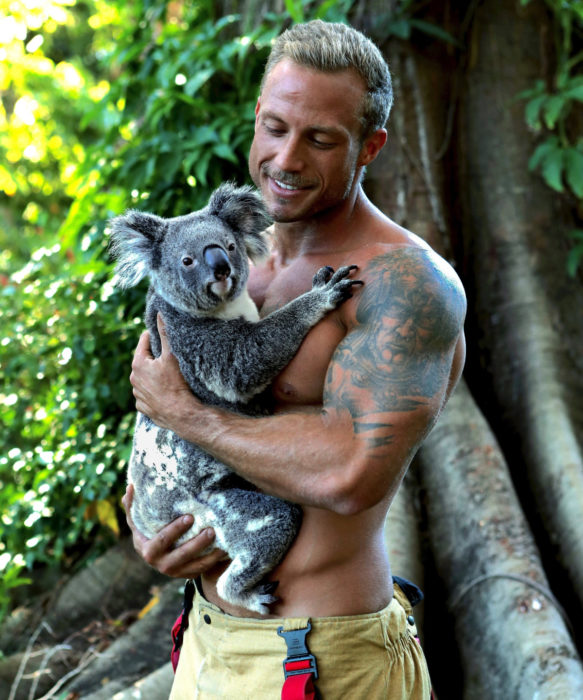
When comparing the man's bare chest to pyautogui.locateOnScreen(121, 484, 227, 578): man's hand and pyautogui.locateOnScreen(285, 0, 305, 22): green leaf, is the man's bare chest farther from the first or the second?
pyautogui.locateOnScreen(285, 0, 305, 22): green leaf

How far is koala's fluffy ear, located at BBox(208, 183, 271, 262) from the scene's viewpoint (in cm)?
225

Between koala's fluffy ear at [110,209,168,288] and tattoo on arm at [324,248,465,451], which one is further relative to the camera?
koala's fluffy ear at [110,209,168,288]

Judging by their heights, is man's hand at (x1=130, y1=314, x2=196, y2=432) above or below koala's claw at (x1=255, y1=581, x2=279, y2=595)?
above

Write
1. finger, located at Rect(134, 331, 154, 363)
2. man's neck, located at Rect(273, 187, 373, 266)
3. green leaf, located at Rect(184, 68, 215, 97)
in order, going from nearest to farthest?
man's neck, located at Rect(273, 187, 373, 266)
finger, located at Rect(134, 331, 154, 363)
green leaf, located at Rect(184, 68, 215, 97)

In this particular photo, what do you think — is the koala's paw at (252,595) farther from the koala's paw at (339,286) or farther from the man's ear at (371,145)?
the man's ear at (371,145)

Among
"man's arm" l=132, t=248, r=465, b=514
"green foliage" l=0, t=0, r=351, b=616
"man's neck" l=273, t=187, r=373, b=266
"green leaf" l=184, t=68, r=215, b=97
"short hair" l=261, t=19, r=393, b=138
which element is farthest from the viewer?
"green foliage" l=0, t=0, r=351, b=616

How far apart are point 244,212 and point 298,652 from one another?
1.26 metres

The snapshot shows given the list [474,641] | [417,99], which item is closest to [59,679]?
[474,641]

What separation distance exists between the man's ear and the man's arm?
1.08 feet

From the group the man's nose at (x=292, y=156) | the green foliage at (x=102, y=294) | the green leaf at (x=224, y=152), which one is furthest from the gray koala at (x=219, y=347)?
the green foliage at (x=102, y=294)

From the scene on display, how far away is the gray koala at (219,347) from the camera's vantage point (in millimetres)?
1867

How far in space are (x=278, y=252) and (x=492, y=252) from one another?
201cm

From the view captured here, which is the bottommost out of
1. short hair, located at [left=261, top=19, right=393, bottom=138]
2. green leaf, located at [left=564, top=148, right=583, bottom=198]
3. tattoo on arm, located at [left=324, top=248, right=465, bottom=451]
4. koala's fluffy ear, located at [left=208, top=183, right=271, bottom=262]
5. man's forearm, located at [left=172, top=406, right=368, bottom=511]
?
man's forearm, located at [left=172, top=406, right=368, bottom=511]

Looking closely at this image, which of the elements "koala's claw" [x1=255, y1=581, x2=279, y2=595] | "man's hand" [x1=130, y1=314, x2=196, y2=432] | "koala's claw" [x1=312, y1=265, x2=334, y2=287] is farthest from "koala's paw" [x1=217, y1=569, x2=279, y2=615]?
"koala's claw" [x1=312, y1=265, x2=334, y2=287]
